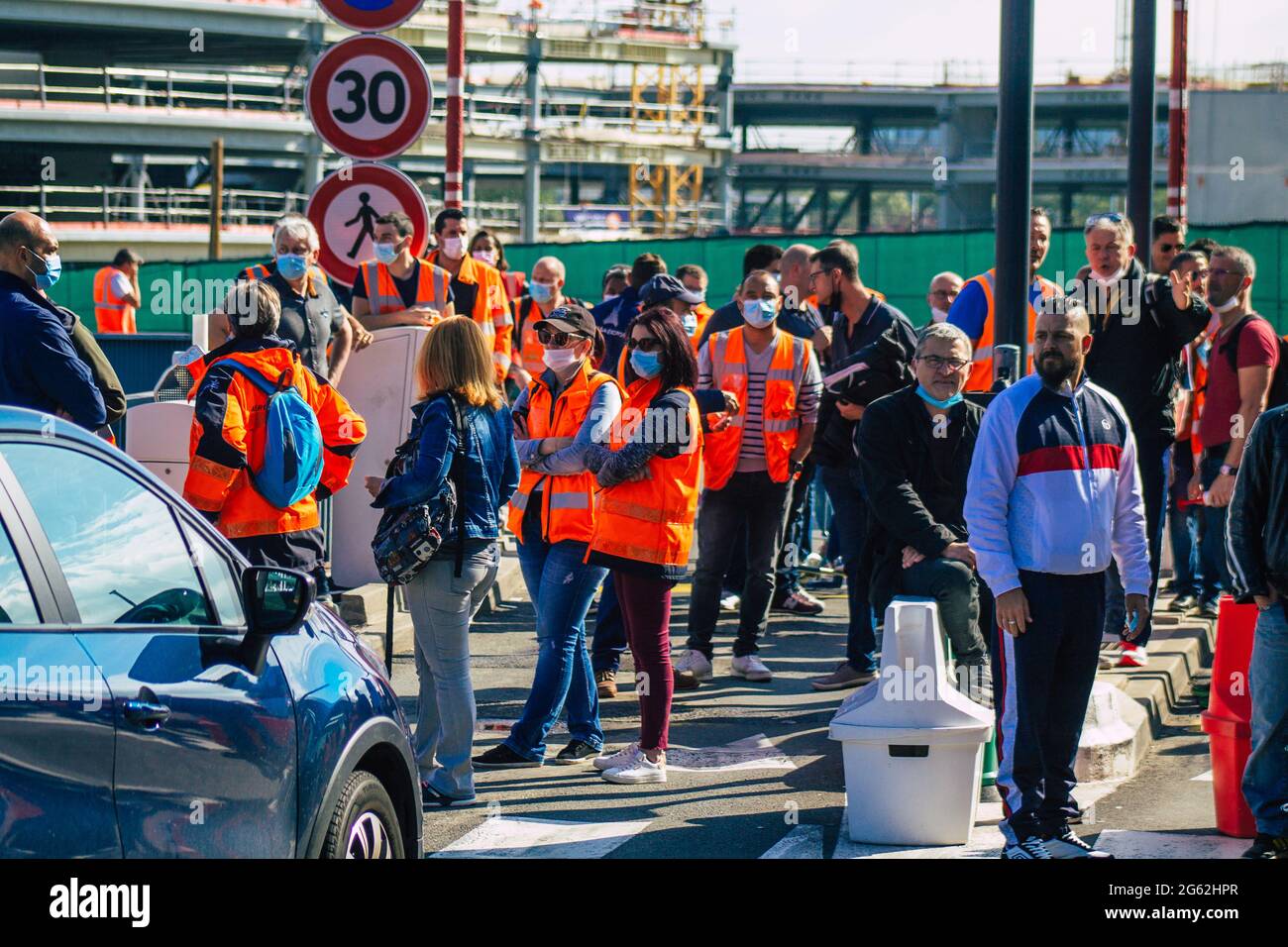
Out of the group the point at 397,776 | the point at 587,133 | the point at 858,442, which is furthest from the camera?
the point at 587,133

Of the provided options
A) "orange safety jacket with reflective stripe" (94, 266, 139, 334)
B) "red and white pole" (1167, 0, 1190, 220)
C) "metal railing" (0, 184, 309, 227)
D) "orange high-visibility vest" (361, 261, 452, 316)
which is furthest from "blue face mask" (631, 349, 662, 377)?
"metal railing" (0, 184, 309, 227)

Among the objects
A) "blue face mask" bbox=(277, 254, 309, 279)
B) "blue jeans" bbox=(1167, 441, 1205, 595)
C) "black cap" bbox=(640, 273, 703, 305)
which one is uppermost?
"blue face mask" bbox=(277, 254, 309, 279)

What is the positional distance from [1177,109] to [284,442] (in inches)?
472

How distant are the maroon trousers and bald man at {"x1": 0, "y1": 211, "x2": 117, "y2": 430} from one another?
89.7 inches

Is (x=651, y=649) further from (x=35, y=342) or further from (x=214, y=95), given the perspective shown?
(x=214, y=95)

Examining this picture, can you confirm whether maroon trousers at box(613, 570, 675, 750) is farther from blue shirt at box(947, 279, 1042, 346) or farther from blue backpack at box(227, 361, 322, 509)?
blue shirt at box(947, 279, 1042, 346)

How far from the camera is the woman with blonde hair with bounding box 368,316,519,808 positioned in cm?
721

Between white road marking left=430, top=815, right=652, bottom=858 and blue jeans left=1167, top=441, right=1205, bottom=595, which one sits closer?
white road marking left=430, top=815, right=652, bottom=858

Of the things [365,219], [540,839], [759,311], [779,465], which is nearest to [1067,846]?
[540,839]

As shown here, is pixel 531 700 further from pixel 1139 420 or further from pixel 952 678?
pixel 1139 420

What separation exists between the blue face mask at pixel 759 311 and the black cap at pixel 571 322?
1.93 meters
